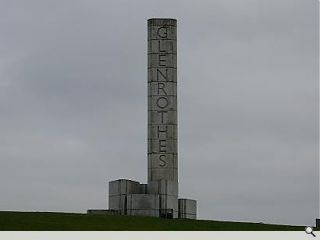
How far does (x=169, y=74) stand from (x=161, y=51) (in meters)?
1.16

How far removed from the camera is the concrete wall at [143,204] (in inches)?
1448

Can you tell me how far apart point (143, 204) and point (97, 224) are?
11639 mm

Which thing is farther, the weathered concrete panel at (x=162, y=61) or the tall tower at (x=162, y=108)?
the weathered concrete panel at (x=162, y=61)

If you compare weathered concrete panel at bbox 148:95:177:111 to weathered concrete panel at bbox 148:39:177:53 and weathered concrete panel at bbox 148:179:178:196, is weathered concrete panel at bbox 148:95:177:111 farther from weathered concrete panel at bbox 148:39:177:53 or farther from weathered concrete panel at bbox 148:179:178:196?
weathered concrete panel at bbox 148:179:178:196

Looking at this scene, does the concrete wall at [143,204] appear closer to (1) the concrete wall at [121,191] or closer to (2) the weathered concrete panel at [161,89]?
(1) the concrete wall at [121,191]

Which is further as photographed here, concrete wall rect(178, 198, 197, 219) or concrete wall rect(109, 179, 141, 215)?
concrete wall rect(178, 198, 197, 219)

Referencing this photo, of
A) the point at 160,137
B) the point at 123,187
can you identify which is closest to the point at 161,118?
the point at 160,137

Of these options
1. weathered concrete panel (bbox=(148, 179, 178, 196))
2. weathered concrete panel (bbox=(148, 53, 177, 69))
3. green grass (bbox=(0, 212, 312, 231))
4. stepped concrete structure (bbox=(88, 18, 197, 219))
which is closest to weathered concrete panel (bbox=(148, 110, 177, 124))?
stepped concrete structure (bbox=(88, 18, 197, 219))

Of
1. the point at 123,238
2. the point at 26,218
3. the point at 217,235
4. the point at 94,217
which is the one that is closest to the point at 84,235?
the point at 123,238

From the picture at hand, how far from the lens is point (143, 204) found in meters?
37.0

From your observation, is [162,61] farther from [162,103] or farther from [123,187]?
[123,187]

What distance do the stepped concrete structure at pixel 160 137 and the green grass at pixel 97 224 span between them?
24.7 feet

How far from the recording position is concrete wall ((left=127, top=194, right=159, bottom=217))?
121 ft

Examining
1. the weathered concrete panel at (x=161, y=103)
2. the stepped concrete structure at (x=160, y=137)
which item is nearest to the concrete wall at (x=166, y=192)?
the stepped concrete structure at (x=160, y=137)
